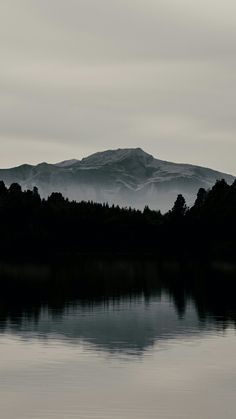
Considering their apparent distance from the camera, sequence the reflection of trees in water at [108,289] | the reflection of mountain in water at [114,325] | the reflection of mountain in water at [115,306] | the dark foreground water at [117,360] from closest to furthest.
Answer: the dark foreground water at [117,360], the reflection of mountain in water at [114,325], the reflection of mountain in water at [115,306], the reflection of trees in water at [108,289]

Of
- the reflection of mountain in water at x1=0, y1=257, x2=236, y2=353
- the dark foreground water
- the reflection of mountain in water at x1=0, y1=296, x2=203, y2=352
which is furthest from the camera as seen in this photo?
the reflection of mountain in water at x1=0, y1=257, x2=236, y2=353

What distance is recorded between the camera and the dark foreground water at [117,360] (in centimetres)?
4062

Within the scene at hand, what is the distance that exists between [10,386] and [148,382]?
6.98 meters

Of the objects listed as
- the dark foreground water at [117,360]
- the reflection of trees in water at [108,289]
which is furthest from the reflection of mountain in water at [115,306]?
the dark foreground water at [117,360]

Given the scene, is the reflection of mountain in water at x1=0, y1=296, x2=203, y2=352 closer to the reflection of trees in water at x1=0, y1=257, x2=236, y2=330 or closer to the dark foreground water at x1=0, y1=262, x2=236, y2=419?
the dark foreground water at x1=0, y1=262, x2=236, y2=419

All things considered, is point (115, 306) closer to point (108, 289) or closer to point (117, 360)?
point (108, 289)

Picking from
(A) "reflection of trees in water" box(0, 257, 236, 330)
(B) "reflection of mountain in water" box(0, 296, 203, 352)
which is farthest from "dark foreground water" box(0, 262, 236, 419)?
(A) "reflection of trees in water" box(0, 257, 236, 330)

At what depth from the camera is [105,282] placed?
127812mm

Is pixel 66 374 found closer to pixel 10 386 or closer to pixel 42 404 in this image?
pixel 10 386

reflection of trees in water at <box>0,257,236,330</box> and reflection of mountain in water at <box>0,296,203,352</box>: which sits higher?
Result: reflection of trees in water at <box>0,257,236,330</box>

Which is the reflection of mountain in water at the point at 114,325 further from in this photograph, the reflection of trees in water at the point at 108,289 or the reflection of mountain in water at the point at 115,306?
the reflection of trees in water at the point at 108,289

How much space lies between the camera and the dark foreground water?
4062 centimetres

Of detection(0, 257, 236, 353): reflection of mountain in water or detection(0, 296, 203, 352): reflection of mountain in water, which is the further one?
detection(0, 257, 236, 353): reflection of mountain in water

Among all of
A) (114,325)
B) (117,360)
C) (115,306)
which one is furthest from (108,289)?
(117,360)
